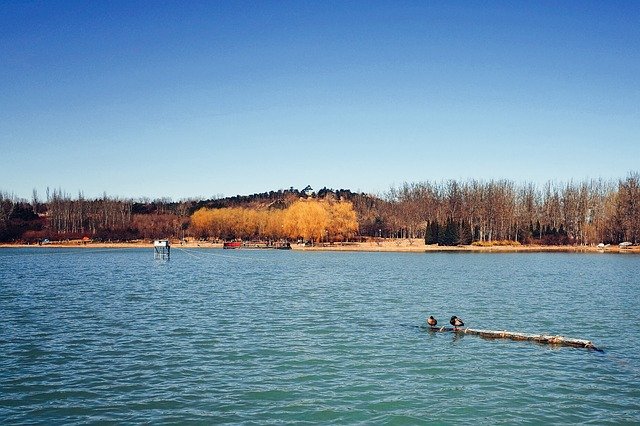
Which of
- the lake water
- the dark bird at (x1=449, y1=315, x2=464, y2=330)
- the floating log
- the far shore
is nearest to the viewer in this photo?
the lake water

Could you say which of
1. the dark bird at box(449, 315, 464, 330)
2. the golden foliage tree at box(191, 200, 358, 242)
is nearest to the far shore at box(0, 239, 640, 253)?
the golden foliage tree at box(191, 200, 358, 242)

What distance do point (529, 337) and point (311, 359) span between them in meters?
8.96

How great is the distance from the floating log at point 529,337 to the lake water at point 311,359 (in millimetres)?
400

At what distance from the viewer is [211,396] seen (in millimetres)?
15398

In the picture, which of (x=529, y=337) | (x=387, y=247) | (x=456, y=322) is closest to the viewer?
(x=529, y=337)

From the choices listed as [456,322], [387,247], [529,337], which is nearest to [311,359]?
[456,322]

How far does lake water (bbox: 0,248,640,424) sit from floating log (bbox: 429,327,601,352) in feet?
1.31

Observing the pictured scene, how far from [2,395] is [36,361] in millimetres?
3772

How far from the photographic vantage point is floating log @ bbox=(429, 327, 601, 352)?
21391mm

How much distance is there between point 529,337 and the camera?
73.5ft

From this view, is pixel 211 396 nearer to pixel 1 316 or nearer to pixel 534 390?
pixel 534 390

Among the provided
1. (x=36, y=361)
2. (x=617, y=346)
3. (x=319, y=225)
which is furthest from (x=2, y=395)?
Result: (x=319, y=225)

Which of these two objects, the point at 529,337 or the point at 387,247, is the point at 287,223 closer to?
the point at 387,247

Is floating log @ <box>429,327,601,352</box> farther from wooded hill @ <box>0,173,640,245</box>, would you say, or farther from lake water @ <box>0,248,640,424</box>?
wooded hill @ <box>0,173,640,245</box>
